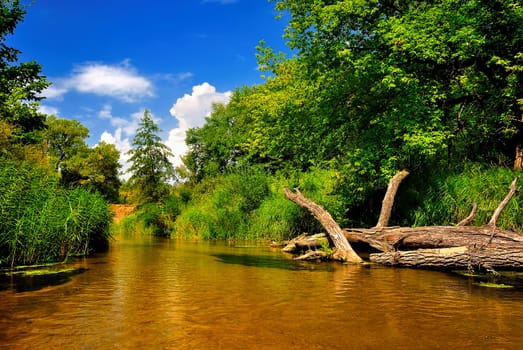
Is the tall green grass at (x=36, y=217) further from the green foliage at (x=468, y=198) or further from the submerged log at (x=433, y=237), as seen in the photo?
the green foliage at (x=468, y=198)

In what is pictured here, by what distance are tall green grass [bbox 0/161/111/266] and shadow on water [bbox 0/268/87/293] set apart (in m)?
0.81

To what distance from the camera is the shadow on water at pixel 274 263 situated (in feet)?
36.8

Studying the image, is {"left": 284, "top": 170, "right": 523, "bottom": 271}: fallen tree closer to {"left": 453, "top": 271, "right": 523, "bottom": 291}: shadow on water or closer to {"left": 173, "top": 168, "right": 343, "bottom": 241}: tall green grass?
{"left": 453, "top": 271, "right": 523, "bottom": 291}: shadow on water

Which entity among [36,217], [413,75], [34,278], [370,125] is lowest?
[34,278]

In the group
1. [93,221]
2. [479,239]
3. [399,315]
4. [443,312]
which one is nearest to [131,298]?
[399,315]

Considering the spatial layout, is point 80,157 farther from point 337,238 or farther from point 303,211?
point 337,238

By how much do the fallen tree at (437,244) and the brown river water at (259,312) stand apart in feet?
2.77

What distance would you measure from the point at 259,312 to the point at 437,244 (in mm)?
7468

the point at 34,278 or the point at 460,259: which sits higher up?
the point at 460,259

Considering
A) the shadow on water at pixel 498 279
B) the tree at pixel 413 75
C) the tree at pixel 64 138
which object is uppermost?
the tree at pixel 64 138

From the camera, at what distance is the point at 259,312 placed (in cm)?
593

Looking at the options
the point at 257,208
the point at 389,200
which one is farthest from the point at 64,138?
the point at 389,200

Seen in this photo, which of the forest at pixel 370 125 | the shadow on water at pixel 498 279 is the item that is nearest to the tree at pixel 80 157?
the forest at pixel 370 125

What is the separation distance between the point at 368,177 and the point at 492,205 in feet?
15.2
